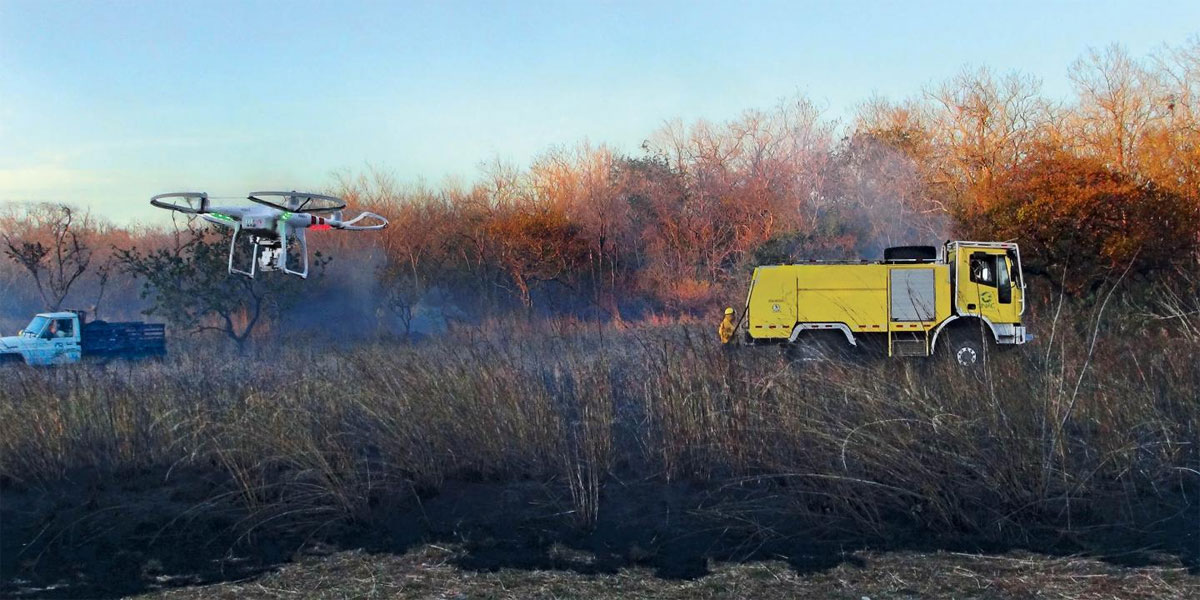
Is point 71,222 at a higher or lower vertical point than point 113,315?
higher

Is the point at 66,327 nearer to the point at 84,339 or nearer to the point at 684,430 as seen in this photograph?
the point at 84,339

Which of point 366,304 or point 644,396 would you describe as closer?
point 644,396

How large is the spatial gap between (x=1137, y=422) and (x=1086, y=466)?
750 millimetres

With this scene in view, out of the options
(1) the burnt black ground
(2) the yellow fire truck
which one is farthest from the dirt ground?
(2) the yellow fire truck

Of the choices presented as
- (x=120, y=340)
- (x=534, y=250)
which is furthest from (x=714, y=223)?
(x=120, y=340)

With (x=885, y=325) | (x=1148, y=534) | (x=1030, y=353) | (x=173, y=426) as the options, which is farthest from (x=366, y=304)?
(x=1148, y=534)

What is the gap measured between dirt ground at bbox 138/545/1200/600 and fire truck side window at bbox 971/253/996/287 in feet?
43.3

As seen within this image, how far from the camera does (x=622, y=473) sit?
708 cm

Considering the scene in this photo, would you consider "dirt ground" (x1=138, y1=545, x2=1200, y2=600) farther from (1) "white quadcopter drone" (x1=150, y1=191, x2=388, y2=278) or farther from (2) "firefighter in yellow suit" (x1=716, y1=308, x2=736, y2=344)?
(1) "white quadcopter drone" (x1=150, y1=191, x2=388, y2=278)

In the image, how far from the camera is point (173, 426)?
779 cm

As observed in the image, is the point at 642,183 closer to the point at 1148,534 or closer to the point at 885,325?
the point at 885,325

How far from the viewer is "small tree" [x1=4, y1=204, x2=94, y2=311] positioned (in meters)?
28.4

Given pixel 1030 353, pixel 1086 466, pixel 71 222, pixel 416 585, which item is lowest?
pixel 416 585

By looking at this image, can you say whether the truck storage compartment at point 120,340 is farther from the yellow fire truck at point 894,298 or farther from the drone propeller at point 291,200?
the yellow fire truck at point 894,298
